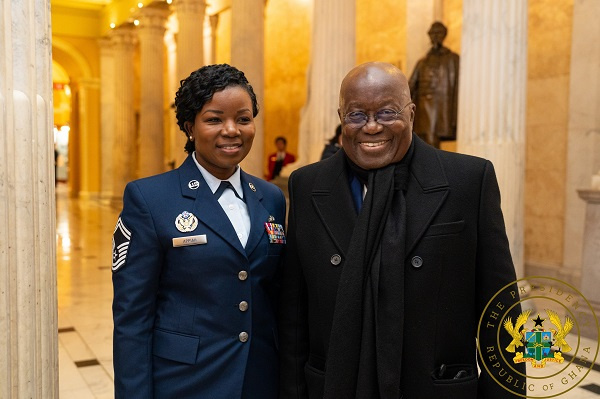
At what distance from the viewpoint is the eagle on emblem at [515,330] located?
208cm

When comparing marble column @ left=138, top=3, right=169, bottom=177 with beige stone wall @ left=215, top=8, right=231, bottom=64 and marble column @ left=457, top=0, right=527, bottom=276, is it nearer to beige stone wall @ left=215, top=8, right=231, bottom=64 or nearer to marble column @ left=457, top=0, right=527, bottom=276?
beige stone wall @ left=215, top=8, right=231, bottom=64

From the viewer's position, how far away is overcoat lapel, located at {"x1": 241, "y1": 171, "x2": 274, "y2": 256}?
7.61 feet

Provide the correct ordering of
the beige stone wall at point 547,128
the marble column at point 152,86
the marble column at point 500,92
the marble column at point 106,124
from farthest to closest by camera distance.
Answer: the marble column at point 106,124 → the marble column at point 152,86 → the beige stone wall at point 547,128 → the marble column at point 500,92

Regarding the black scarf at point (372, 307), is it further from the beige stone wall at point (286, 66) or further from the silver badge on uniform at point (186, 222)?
the beige stone wall at point (286, 66)

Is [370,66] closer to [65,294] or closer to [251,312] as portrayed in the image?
[251,312]

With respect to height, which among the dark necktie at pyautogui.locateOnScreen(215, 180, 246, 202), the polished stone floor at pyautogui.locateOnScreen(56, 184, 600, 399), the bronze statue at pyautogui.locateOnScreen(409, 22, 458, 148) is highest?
the bronze statue at pyautogui.locateOnScreen(409, 22, 458, 148)

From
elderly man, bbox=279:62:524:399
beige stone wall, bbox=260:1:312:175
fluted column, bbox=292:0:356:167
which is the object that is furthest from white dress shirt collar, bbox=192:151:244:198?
beige stone wall, bbox=260:1:312:175

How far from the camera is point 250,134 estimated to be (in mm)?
2273

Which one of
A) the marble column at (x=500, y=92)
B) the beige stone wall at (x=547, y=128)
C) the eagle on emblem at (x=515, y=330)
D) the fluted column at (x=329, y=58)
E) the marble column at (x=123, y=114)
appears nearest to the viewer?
the eagle on emblem at (x=515, y=330)

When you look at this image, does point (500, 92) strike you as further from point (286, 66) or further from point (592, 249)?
point (286, 66)

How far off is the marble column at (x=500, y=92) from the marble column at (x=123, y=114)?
17.8 meters

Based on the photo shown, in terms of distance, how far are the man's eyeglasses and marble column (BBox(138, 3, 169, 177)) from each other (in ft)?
62.5

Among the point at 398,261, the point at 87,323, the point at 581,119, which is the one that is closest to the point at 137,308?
the point at 398,261

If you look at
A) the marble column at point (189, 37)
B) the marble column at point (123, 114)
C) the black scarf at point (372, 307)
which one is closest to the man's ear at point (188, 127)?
the black scarf at point (372, 307)
